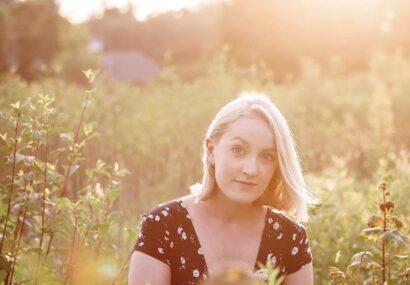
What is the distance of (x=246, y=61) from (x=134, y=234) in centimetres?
2302

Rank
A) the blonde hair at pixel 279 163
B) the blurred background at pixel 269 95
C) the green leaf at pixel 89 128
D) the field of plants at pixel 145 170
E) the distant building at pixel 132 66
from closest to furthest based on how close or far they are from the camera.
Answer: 1. the blonde hair at pixel 279 163
2. the field of plants at pixel 145 170
3. the green leaf at pixel 89 128
4. the blurred background at pixel 269 95
5. the distant building at pixel 132 66

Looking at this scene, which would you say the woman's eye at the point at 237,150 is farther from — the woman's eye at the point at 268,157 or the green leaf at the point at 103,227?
the green leaf at the point at 103,227

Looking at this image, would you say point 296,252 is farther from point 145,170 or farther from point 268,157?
point 145,170

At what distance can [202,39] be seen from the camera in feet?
164

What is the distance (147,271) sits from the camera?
105 inches

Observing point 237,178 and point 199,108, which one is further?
point 199,108

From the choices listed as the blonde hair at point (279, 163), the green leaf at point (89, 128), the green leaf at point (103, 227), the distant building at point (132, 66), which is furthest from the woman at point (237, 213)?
the distant building at point (132, 66)

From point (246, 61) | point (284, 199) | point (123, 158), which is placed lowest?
point (284, 199)

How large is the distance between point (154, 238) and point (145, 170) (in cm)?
Result: 458

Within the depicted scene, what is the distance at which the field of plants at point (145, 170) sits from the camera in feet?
9.27

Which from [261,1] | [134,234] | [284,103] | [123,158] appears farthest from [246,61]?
[134,234]

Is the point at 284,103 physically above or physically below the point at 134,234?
above

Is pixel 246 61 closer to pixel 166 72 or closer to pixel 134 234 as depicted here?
pixel 166 72

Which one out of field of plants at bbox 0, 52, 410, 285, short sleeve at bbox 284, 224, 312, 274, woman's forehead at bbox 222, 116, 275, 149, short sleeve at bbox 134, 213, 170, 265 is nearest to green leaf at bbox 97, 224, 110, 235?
field of plants at bbox 0, 52, 410, 285
